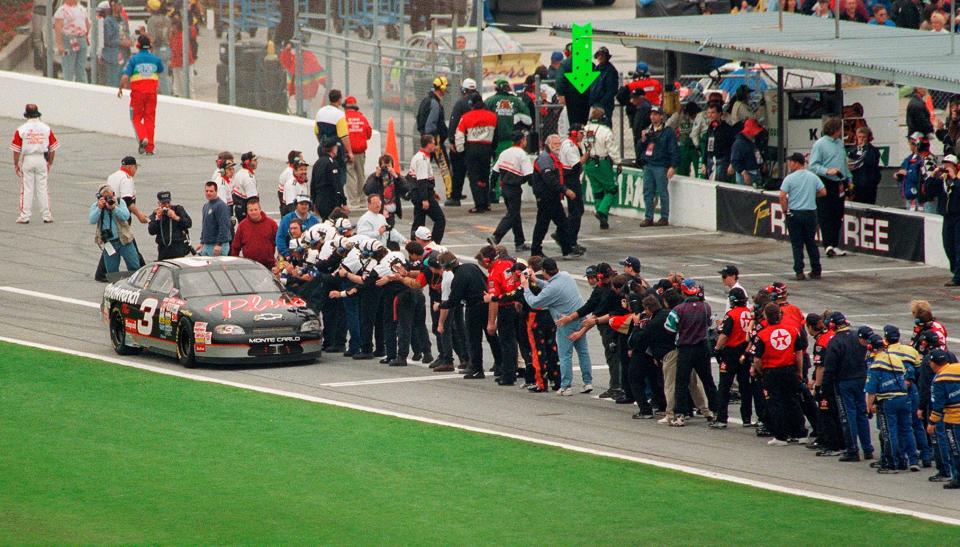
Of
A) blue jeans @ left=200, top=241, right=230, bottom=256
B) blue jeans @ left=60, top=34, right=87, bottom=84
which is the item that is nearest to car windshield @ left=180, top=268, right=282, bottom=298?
blue jeans @ left=200, top=241, right=230, bottom=256

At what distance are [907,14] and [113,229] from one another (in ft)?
56.7

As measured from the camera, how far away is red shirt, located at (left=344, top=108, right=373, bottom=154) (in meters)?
29.2

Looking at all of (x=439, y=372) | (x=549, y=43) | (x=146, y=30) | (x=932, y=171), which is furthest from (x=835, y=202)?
(x=549, y=43)

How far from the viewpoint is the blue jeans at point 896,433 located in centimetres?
1543

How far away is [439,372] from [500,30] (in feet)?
76.9

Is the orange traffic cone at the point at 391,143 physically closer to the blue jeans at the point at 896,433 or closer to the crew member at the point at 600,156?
the crew member at the point at 600,156

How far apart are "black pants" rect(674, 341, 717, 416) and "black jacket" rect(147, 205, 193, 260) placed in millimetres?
8346

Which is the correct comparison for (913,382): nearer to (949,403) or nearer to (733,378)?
(949,403)

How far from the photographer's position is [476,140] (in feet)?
94.4

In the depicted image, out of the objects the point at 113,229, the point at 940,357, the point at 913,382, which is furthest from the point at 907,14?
the point at 940,357

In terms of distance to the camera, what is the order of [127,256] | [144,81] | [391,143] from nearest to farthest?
[127,256] → [391,143] → [144,81]

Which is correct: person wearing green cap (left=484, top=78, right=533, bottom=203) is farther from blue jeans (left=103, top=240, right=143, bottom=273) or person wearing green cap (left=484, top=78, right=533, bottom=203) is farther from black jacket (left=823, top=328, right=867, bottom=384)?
black jacket (left=823, top=328, right=867, bottom=384)

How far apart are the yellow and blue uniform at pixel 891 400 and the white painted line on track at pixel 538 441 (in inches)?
41.3
